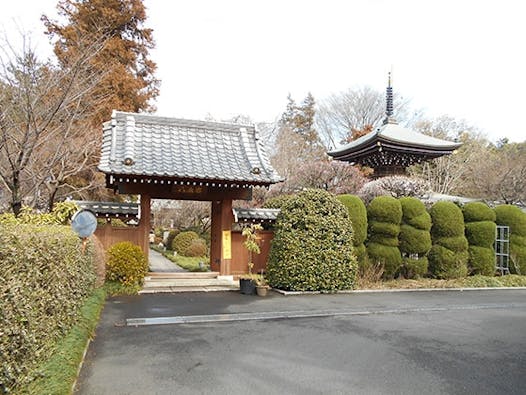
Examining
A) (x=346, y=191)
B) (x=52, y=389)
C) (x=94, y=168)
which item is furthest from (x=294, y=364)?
(x=346, y=191)

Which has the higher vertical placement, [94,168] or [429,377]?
[94,168]

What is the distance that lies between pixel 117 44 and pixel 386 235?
1347 centimetres

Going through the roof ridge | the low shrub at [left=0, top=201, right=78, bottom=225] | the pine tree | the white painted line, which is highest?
the pine tree

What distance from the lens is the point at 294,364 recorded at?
4.57 m

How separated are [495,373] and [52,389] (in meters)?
4.44

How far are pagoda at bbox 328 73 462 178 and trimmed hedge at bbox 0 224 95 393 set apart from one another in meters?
13.3

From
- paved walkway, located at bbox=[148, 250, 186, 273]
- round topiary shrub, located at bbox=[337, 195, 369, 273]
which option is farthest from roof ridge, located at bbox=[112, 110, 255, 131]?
paved walkway, located at bbox=[148, 250, 186, 273]

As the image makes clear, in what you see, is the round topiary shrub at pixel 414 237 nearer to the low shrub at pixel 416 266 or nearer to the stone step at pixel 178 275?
the low shrub at pixel 416 266

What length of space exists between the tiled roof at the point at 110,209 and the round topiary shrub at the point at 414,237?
759cm

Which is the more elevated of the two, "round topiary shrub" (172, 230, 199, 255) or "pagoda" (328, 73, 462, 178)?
"pagoda" (328, 73, 462, 178)

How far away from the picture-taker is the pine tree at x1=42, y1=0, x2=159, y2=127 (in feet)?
51.0

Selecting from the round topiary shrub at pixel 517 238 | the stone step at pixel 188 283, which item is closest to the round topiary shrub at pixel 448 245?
the round topiary shrub at pixel 517 238

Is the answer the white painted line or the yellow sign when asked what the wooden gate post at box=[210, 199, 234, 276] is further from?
the white painted line

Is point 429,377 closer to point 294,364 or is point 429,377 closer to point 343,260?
point 294,364
